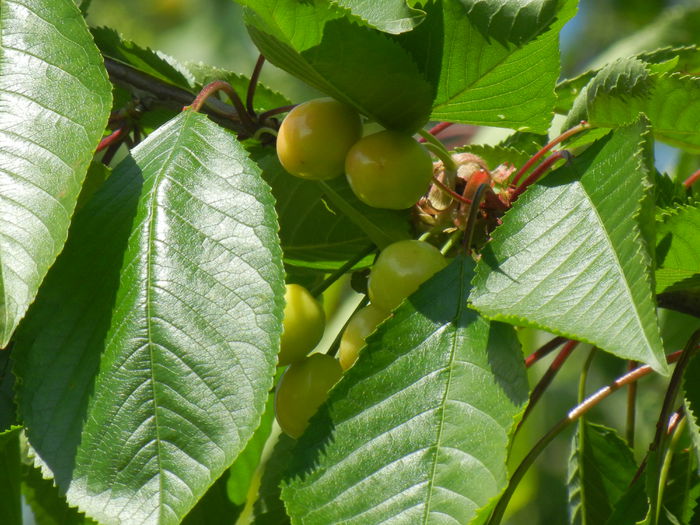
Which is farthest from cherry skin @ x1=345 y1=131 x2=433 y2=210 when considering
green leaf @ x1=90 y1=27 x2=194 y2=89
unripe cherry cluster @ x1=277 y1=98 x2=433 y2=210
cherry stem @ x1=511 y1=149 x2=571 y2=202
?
green leaf @ x1=90 y1=27 x2=194 y2=89

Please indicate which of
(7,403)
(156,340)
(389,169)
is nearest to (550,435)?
(389,169)

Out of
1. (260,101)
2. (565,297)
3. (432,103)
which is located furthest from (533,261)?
(260,101)

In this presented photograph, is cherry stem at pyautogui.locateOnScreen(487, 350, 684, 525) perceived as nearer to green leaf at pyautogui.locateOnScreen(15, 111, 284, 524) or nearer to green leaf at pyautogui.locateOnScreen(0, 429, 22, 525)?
green leaf at pyautogui.locateOnScreen(15, 111, 284, 524)

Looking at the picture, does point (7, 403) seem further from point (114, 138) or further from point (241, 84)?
point (241, 84)

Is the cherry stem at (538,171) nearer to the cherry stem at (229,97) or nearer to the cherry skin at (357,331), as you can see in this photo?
the cherry skin at (357,331)

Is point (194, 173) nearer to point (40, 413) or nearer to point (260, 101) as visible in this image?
point (40, 413)

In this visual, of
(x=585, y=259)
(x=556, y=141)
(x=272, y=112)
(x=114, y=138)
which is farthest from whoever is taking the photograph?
(x=114, y=138)
